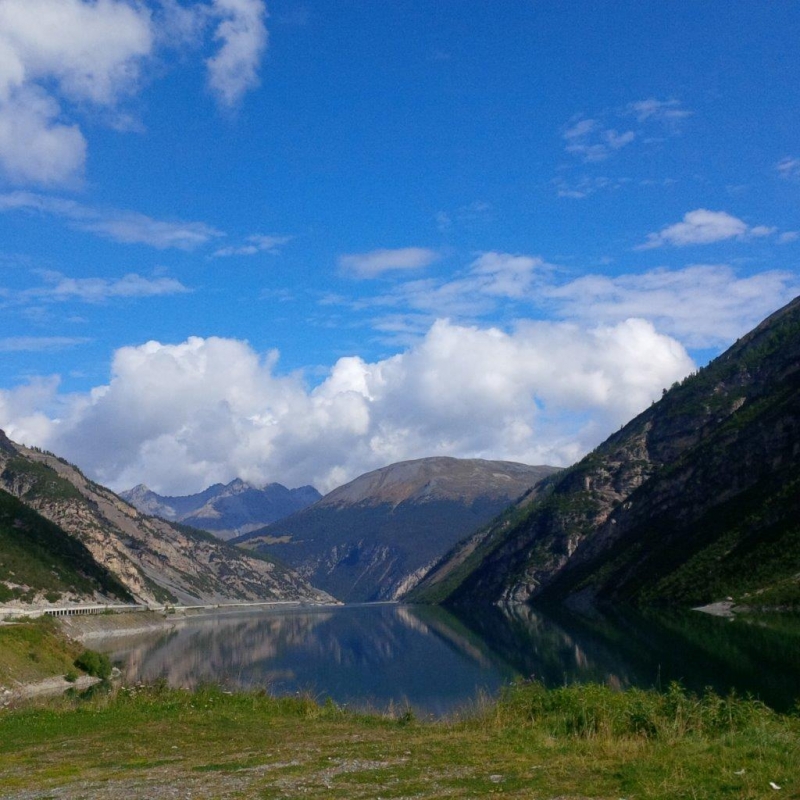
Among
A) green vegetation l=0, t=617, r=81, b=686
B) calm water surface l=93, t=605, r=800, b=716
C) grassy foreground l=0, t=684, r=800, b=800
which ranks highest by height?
grassy foreground l=0, t=684, r=800, b=800

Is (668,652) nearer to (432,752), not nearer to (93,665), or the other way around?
(93,665)

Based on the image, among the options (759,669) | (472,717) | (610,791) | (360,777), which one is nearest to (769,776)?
(610,791)

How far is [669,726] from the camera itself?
85.7ft

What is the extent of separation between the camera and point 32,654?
267 feet

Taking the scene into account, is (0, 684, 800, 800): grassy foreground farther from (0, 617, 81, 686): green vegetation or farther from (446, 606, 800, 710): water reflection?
(0, 617, 81, 686): green vegetation

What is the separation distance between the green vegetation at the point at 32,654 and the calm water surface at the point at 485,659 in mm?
8301

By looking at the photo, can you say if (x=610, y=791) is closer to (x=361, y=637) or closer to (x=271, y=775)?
(x=271, y=775)

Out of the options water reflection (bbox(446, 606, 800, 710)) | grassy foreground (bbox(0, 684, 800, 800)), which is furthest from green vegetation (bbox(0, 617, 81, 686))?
water reflection (bbox(446, 606, 800, 710))

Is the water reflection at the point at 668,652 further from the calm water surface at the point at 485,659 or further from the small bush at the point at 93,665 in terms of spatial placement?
the small bush at the point at 93,665

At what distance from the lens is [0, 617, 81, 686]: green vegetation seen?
245 feet

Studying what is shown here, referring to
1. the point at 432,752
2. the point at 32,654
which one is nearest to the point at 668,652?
the point at 432,752

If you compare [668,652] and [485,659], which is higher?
[668,652]

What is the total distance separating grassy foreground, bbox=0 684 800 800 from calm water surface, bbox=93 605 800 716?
1114 centimetres

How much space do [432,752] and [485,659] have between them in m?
81.3
